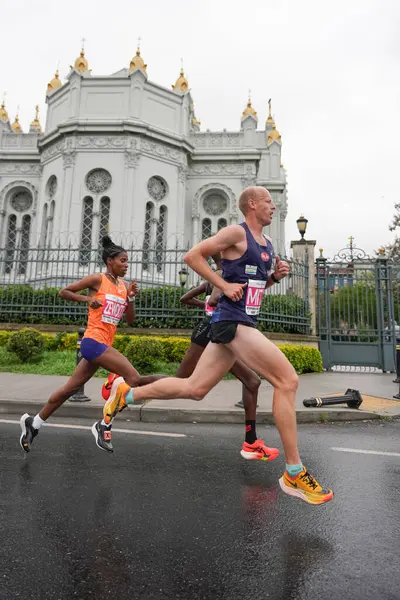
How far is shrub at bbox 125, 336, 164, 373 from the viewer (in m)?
9.56

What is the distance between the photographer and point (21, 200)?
28.1 metres

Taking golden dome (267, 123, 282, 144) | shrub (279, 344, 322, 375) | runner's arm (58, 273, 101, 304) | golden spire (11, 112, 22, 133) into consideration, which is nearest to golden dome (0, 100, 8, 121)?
golden spire (11, 112, 22, 133)

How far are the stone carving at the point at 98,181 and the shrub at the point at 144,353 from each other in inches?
617

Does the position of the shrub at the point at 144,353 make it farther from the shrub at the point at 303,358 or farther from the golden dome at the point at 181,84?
the golden dome at the point at 181,84

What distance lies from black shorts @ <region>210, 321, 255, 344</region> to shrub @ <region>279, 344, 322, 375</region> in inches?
298

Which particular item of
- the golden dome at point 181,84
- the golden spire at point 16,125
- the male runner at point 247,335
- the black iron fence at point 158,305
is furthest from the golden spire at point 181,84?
the male runner at point 247,335

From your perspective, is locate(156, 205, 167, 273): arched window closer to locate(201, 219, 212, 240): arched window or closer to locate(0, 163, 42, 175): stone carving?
locate(201, 219, 212, 240): arched window

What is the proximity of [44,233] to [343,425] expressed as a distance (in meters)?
22.8

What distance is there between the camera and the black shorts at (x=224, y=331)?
3.12 m

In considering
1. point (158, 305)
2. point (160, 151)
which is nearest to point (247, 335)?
point (158, 305)

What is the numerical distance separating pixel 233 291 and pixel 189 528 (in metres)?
1.55

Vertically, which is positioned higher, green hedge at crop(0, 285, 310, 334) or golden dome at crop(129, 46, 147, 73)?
golden dome at crop(129, 46, 147, 73)

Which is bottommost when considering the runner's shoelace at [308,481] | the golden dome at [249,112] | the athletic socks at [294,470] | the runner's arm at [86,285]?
the runner's shoelace at [308,481]

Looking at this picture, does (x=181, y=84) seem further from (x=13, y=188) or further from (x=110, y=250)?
(x=110, y=250)
